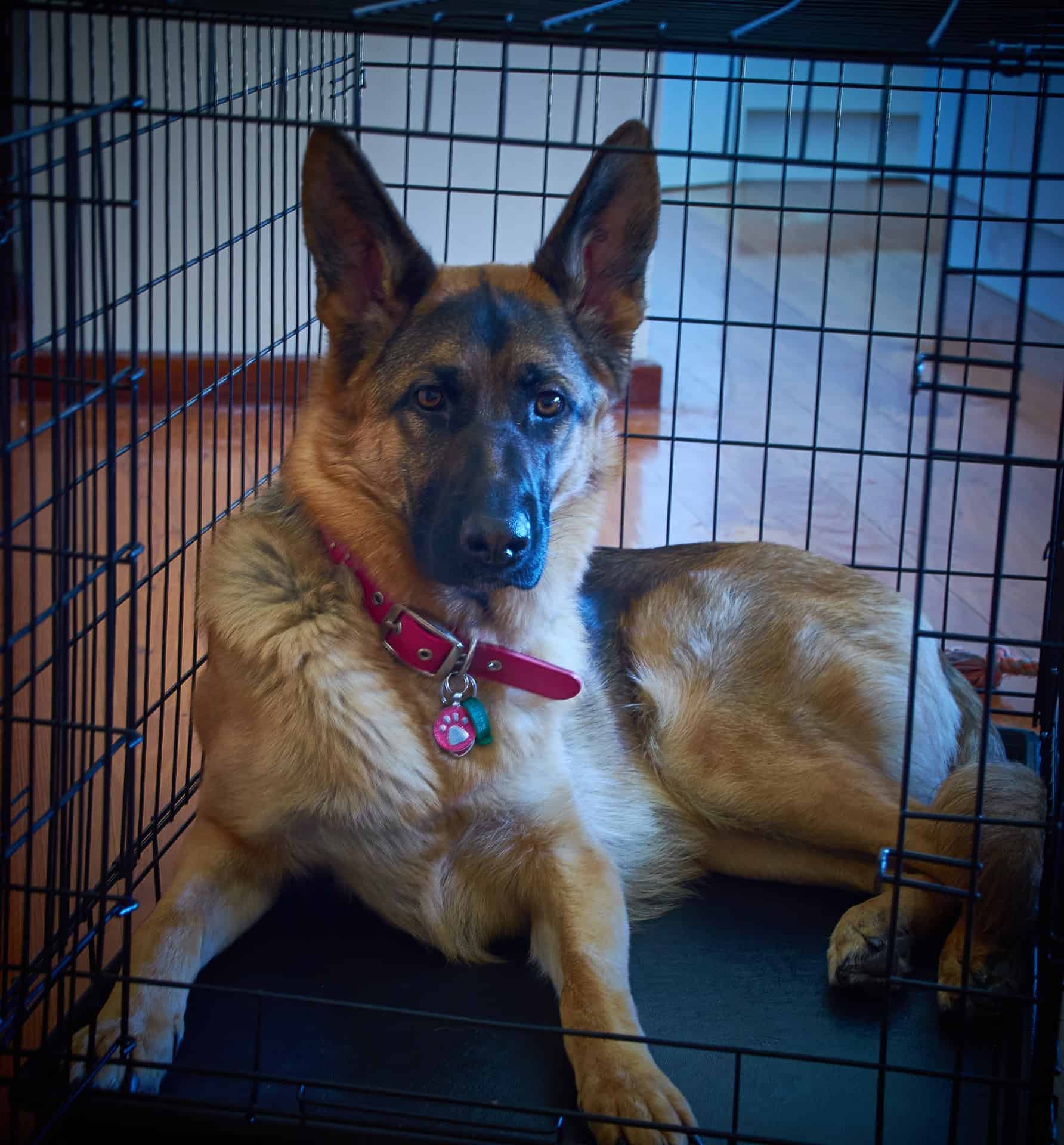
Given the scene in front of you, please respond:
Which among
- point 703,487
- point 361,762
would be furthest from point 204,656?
point 703,487

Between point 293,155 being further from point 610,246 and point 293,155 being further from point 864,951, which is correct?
point 864,951

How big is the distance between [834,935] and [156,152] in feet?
13.1

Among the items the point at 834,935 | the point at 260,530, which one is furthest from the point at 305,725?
the point at 834,935

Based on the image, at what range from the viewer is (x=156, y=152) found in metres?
4.72

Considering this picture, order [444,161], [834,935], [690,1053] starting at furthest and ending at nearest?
1. [444,161]
2. [834,935]
3. [690,1053]

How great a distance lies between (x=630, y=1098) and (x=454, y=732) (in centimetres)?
62

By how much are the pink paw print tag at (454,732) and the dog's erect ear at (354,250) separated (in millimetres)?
625

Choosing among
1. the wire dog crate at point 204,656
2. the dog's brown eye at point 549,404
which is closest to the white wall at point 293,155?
the wire dog crate at point 204,656

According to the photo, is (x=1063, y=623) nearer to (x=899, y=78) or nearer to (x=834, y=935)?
(x=834, y=935)

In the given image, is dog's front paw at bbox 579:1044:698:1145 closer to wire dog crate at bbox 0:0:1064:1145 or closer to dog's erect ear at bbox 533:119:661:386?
wire dog crate at bbox 0:0:1064:1145

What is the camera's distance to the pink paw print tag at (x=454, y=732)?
1.98 meters

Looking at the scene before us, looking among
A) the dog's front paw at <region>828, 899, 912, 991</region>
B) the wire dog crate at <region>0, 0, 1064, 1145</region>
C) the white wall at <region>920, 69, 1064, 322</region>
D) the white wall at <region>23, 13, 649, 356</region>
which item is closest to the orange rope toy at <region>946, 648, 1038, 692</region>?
the wire dog crate at <region>0, 0, 1064, 1145</region>

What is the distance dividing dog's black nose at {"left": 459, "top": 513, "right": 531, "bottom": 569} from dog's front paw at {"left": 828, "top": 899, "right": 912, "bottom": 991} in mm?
889

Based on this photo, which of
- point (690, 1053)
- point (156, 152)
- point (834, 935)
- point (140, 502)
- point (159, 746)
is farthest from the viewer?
point (156, 152)
